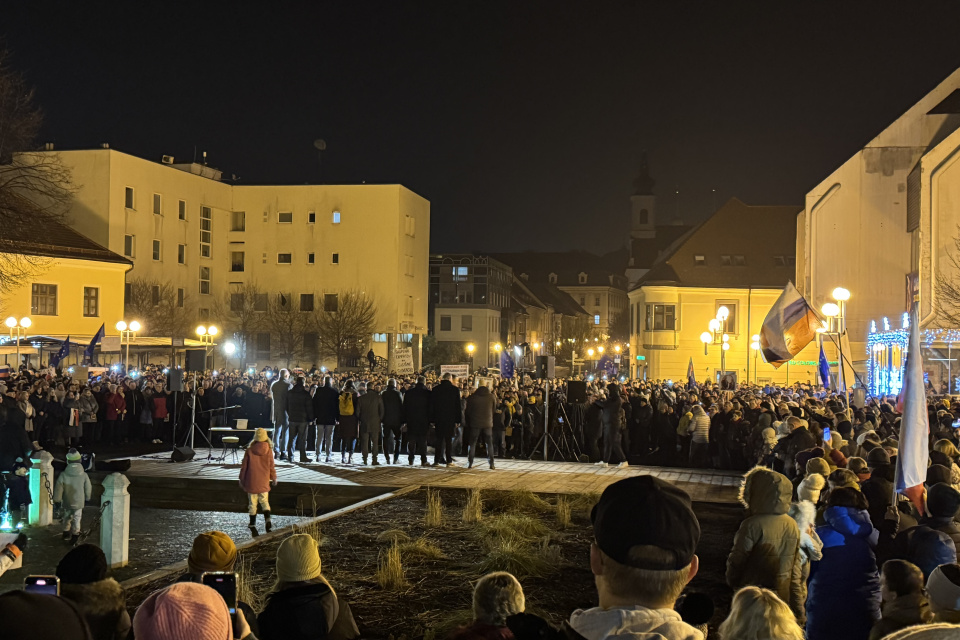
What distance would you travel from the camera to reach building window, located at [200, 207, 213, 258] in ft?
223

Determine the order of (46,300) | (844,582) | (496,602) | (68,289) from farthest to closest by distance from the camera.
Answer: (68,289)
(46,300)
(844,582)
(496,602)

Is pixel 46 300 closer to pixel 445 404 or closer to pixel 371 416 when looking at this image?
pixel 371 416

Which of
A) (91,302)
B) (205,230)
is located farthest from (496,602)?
(205,230)

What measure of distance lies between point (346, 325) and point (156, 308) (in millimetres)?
12635

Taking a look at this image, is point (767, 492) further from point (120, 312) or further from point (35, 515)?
point (120, 312)

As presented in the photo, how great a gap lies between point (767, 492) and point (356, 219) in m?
64.2

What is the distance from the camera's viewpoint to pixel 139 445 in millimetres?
24828

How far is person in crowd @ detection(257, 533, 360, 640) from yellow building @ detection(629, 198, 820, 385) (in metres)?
58.8

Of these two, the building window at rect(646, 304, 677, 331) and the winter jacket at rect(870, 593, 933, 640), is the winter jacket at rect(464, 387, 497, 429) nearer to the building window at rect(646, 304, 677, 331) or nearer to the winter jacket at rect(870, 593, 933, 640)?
the winter jacket at rect(870, 593, 933, 640)

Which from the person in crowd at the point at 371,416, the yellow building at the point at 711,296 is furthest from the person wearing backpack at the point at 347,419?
the yellow building at the point at 711,296

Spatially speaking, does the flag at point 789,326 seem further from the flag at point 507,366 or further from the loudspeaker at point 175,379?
the loudspeaker at point 175,379

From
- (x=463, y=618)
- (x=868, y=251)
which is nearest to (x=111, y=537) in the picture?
(x=463, y=618)

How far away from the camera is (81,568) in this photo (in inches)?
220

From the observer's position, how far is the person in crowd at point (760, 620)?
409 centimetres
